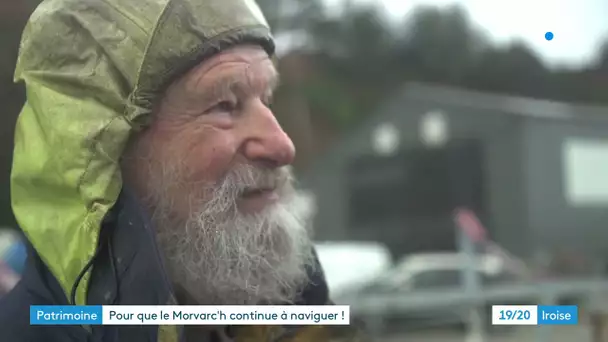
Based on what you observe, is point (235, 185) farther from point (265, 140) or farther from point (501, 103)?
point (501, 103)

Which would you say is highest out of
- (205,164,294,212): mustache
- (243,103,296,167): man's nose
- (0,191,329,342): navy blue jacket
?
(243,103,296,167): man's nose

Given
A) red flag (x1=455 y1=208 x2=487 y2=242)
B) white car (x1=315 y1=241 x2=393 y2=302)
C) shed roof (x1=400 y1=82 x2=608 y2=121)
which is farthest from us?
red flag (x1=455 y1=208 x2=487 y2=242)

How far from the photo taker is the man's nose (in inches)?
46.8

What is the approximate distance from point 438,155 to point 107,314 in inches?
77.5

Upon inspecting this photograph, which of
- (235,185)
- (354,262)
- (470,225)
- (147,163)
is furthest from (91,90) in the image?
(470,225)

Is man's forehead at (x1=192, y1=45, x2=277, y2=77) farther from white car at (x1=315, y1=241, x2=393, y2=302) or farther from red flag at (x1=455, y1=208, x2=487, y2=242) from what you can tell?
red flag at (x1=455, y1=208, x2=487, y2=242)

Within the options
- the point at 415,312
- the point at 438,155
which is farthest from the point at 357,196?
the point at 415,312

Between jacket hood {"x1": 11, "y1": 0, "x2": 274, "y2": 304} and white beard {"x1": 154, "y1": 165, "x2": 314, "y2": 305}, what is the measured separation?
122mm

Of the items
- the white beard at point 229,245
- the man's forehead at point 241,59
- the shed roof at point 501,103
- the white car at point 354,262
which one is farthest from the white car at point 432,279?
the man's forehead at point 241,59

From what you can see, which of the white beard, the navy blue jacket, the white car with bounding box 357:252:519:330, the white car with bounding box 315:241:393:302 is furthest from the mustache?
the white car with bounding box 357:252:519:330

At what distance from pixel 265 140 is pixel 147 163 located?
192 millimetres

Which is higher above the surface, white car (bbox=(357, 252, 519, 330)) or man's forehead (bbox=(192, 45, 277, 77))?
man's forehead (bbox=(192, 45, 277, 77))

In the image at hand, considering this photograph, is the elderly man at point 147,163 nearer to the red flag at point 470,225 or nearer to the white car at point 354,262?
the white car at point 354,262

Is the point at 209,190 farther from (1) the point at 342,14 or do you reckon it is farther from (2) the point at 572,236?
(2) the point at 572,236
